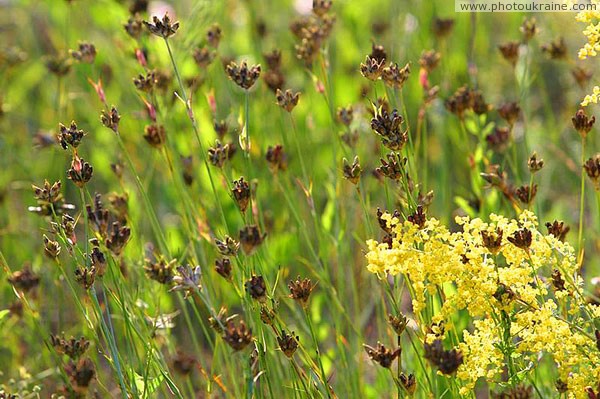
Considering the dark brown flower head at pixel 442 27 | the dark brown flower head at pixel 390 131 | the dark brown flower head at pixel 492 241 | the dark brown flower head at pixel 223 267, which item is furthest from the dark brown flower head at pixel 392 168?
the dark brown flower head at pixel 442 27

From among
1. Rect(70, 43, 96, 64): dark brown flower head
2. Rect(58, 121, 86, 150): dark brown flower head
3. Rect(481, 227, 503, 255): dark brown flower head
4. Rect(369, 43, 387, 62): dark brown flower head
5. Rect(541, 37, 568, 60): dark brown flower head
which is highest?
Rect(541, 37, 568, 60): dark brown flower head

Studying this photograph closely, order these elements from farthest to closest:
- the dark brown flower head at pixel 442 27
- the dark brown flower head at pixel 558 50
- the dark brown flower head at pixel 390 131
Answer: the dark brown flower head at pixel 442 27 < the dark brown flower head at pixel 558 50 < the dark brown flower head at pixel 390 131

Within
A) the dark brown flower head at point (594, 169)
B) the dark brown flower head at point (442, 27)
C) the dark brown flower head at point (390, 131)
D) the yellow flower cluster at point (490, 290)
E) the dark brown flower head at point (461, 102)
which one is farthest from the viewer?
the dark brown flower head at point (442, 27)

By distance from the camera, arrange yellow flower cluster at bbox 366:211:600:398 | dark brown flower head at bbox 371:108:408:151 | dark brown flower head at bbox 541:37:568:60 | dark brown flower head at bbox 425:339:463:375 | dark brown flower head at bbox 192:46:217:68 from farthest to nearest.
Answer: dark brown flower head at bbox 541:37:568:60 < dark brown flower head at bbox 192:46:217:68 < dark brown flower head at bbox 371:108:408:151 < yellow flower cluster at bbox 366:211:600:398 < dark brown flower head at bbox 425:339:463:375

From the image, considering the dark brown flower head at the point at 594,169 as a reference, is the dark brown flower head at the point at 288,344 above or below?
below

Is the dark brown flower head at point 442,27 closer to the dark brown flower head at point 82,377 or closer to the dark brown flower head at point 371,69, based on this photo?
the dark brown flower head at point 371,69

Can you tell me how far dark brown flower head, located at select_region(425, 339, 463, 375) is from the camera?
1.14m

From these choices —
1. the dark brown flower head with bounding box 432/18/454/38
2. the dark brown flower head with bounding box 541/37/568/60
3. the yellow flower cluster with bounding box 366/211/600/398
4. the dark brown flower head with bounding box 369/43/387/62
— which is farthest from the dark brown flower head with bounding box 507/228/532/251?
the dark brown flower head with bounding box 432/18/454/38

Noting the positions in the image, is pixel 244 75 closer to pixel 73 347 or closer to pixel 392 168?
pixel 392 168

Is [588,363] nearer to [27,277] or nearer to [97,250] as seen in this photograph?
[97,250]

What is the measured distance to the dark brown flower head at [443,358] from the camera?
1.14 m

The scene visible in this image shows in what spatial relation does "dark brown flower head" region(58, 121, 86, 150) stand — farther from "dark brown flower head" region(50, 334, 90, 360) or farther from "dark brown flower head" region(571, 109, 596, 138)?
"dark brown flower head" region(571, 109, 596, 138)

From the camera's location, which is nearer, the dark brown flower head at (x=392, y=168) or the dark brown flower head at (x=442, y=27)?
the dark brown flower head at (x=392, y=168)

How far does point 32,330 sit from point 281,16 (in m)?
2.47
